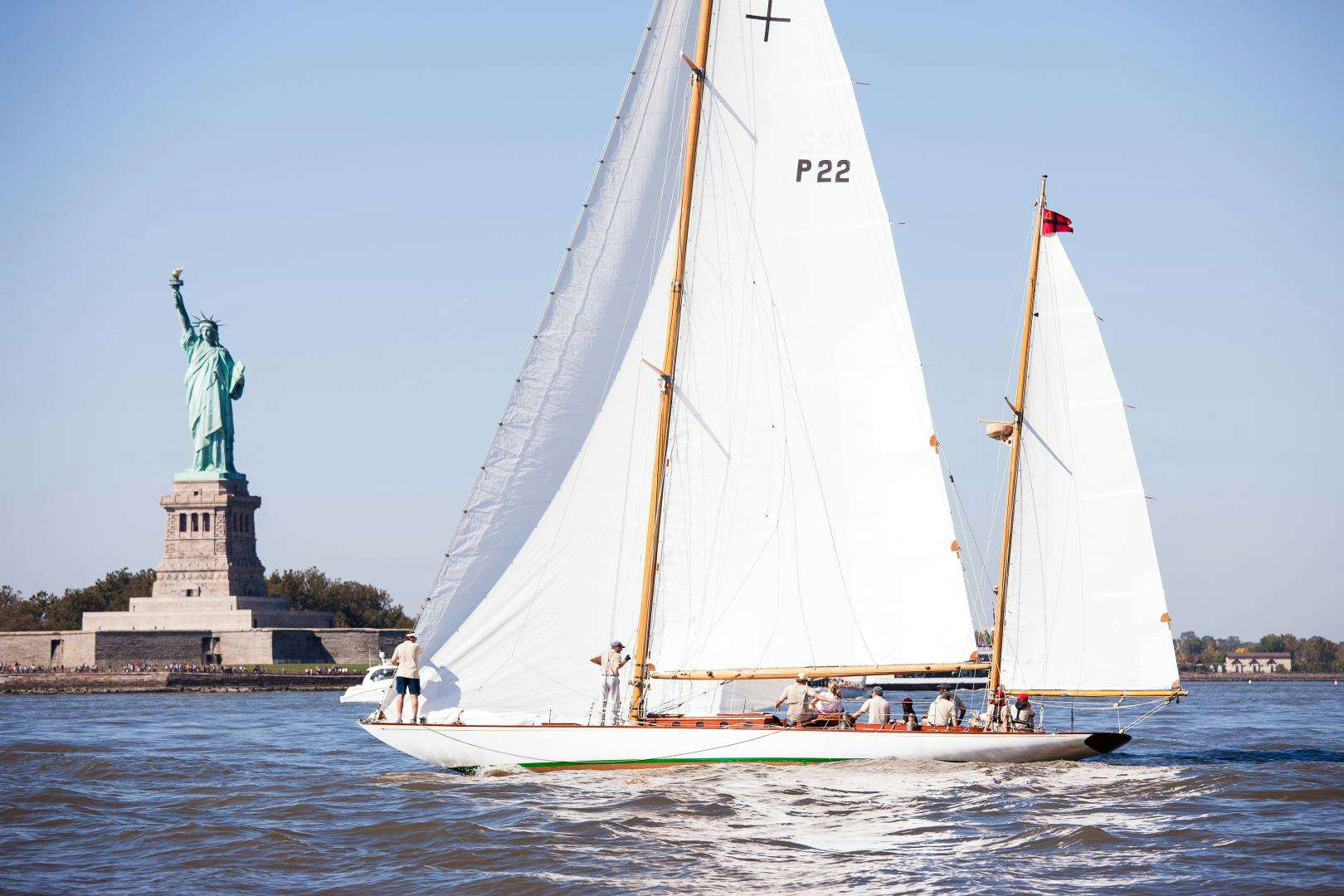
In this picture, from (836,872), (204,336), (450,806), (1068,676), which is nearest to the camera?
(836,872)

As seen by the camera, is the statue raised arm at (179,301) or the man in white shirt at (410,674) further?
the statue raised arm at (179,301)

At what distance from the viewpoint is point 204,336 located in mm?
96125

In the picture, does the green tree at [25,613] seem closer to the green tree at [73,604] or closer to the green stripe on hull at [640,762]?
the green tree at [73,604]

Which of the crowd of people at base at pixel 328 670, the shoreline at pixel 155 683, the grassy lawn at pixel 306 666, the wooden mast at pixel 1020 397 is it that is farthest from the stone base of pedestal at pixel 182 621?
the wooden mast at pixel 1020 397

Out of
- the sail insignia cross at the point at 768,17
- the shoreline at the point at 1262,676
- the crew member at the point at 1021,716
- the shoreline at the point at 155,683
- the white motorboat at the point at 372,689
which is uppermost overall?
the sail insignia cross at the point at 768,17

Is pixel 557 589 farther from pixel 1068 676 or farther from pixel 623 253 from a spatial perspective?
pixel 1068 676

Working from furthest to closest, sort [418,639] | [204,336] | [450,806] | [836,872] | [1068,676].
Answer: [204,336]
[1068,676]
[418,639]
[450,806]
[836,872]

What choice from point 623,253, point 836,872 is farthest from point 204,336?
point 836,872

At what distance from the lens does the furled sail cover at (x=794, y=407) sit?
24.9m

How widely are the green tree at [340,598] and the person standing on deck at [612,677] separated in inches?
3984

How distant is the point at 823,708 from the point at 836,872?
6.86 m

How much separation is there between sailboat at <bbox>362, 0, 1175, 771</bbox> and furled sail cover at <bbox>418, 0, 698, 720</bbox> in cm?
4

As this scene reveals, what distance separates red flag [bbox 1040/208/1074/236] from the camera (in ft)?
95.5

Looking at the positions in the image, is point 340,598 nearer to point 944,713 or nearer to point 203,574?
point 203,574
